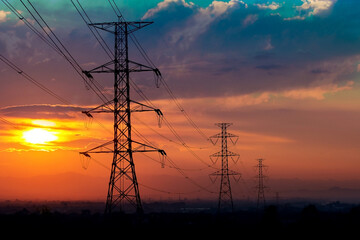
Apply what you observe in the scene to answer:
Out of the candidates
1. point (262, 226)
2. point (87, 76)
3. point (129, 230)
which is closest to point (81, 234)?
point (129, 230)

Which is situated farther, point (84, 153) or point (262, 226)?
point (262, 226)

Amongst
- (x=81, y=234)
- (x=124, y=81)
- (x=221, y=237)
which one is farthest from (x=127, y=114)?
(x=221, y=237)

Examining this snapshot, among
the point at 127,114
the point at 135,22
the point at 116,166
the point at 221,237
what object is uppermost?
the point at 135,22

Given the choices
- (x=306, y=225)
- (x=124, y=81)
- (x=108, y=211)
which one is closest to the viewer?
(x=108, y=211)

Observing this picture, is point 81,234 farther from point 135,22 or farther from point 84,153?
point 135,22

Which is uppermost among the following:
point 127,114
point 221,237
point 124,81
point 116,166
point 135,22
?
point 135,22

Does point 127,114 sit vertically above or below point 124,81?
below

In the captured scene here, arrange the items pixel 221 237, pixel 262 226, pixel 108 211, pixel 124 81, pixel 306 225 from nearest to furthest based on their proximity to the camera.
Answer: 1. pixel 108 211
2. pixel 124 81
3. pixel 221 237
4. pixel 262 226
5. pixel 306 225

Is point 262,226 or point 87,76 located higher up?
point 87,76

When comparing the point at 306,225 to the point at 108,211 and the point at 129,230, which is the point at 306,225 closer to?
the point at 129,230
